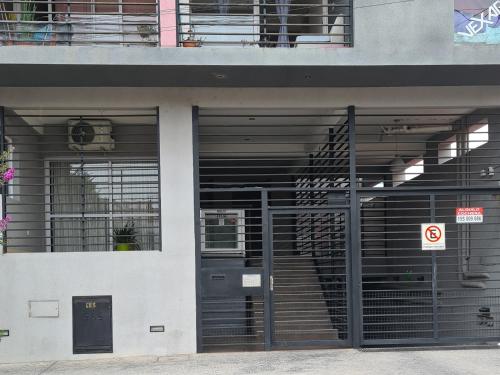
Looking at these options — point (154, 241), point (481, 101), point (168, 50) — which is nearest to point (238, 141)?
point (154, 241)

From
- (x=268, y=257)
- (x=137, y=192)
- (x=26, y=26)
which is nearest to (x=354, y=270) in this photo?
(x=268, y=257)

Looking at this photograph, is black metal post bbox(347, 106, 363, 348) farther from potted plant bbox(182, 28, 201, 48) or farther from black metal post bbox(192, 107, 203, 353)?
potted plant bbox(182, 28, 201, 48)

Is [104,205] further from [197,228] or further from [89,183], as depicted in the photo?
[197,228]

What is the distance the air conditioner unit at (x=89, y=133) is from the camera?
31.0 feet

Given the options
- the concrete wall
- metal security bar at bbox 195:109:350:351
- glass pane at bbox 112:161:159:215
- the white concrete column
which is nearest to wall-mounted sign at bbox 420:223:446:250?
metal security bar at bbox 195:109:350:351

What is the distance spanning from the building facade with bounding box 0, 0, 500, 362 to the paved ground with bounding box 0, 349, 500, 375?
1.07 ft

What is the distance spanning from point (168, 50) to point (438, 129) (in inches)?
223

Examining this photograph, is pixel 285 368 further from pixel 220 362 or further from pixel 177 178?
pixel 177 178

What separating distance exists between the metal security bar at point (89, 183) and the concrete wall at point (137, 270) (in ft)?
2.67

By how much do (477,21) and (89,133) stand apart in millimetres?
6648

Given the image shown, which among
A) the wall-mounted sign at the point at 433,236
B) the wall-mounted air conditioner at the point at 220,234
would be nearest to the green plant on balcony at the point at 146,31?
the wall-mounted air conditioner at the point at 220,234

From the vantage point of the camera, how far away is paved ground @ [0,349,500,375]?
724 centimetres

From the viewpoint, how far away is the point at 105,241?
32.3 ft

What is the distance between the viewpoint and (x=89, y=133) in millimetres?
9570
